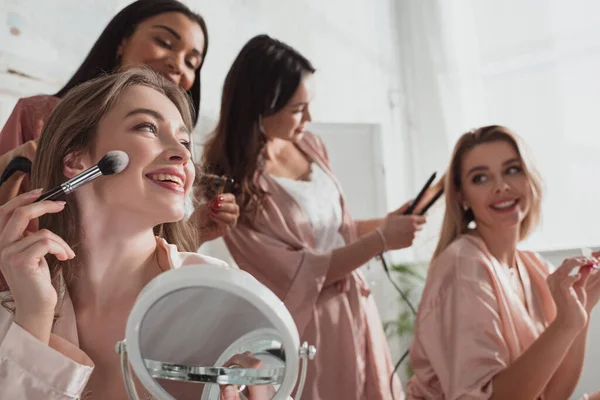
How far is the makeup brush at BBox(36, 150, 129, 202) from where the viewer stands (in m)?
0.65

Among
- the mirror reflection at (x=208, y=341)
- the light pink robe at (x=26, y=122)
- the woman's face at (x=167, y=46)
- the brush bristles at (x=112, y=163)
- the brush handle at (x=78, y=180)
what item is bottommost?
the mirror reflection at (x=208, y=341)

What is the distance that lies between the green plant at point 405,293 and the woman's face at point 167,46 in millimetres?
1066

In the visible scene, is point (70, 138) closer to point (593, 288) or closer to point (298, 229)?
point (298, 229)

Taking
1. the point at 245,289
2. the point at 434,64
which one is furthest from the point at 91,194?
the point at 434,64

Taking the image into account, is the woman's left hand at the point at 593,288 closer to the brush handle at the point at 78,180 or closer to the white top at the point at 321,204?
the white top at the point at 321,204

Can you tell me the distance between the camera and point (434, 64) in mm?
2266

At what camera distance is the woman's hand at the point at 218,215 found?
1275 millimetres

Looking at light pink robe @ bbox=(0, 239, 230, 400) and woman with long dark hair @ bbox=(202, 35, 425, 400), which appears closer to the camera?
light pink robe @ bbox=(0, 239, 230, 400)

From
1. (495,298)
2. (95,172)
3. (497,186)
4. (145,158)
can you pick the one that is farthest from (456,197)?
(95,172)

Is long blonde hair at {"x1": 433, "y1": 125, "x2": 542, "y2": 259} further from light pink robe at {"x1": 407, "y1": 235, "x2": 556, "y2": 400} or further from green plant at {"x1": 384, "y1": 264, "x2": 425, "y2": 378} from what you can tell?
green plant at {"x1": 384, "y1": 264, "x2": 425, "y2": 378}

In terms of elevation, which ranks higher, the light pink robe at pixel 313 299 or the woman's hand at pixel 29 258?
the woman's hand at pixel 29 258

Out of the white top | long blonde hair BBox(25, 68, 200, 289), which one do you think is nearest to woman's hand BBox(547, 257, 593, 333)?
the white top

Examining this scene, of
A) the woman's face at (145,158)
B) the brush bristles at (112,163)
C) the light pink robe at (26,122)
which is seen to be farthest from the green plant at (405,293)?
the brush bristles at (112,163)

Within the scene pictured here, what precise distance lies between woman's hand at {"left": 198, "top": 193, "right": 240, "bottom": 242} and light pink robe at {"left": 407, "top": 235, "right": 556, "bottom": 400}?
0.38 metres
